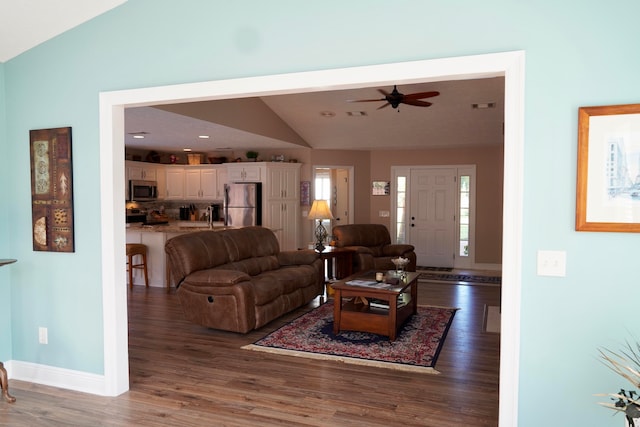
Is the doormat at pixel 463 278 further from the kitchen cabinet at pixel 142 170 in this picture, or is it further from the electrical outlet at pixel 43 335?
the kitchen cabinet at pixel 142 170

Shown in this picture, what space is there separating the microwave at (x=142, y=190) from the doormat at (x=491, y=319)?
259 inches

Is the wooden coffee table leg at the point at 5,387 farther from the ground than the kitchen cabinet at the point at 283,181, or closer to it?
closer to it

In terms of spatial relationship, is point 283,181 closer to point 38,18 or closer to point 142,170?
point 142,170

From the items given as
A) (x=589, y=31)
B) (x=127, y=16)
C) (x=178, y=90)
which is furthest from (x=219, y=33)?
(x=589, y=31)

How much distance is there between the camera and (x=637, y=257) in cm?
222

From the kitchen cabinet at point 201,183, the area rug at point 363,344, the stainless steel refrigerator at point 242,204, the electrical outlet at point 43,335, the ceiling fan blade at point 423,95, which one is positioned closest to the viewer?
the electrical outlet at point 43,335

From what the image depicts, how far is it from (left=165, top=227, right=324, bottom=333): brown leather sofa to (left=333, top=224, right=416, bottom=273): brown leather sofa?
1599 millimetres

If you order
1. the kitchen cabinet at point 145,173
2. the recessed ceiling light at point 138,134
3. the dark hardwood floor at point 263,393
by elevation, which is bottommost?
the dark hardwood floor at point 263,393

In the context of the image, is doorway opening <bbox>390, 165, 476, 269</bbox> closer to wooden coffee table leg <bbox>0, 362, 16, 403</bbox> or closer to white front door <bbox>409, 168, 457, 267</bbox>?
white front door <bbox>409, 168, 457, 267</bbox>

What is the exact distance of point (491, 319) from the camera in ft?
17.9

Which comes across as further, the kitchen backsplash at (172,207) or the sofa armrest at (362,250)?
the kitchen backsplash at (172,207)

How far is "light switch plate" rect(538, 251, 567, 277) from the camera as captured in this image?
→ 2.33 m

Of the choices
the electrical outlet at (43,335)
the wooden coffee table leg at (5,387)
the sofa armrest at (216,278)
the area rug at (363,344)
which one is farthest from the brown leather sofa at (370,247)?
the wooden coffee table leg at (5,387)

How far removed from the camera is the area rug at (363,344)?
13.5 feet
